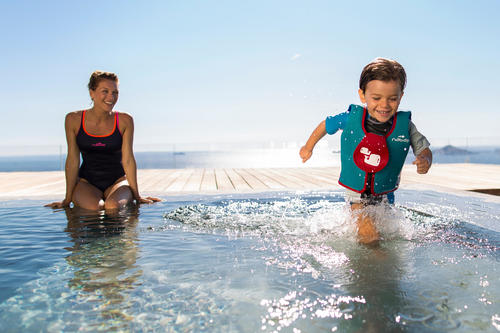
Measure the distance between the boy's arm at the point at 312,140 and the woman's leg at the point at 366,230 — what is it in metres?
0.66

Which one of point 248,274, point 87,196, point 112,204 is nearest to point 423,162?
point 248,274

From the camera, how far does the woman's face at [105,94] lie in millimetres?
4199

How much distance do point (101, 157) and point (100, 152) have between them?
0.20 feet

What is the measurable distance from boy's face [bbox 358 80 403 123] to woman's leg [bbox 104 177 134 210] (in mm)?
2853

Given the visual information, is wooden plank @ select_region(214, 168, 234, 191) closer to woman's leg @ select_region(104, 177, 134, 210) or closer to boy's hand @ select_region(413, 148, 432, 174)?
woman's leg @ select_region(104, 177, 134, 210)

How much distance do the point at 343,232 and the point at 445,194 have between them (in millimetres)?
2971

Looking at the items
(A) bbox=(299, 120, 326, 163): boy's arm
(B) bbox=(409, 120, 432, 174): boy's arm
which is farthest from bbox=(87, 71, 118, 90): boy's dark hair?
(B) bbox=(409, 120, 432, 174): boy's arm

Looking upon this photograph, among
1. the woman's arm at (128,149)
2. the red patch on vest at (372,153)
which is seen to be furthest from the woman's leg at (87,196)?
the red patch on vest at (372,153)

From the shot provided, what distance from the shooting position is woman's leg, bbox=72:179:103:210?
4191 millimetres

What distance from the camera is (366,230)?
287 centimetres

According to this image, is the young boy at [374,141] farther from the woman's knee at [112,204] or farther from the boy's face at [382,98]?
the woman's knee at [112,204]

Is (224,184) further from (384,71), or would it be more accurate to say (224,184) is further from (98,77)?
(384,71)

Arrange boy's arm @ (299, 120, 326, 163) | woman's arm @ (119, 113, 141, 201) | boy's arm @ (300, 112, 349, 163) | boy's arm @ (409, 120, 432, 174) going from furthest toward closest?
woman's arm @ (119, 113, 141, 201) → boy's arm @ (299, 120, 326, 163) → boy's arm @ (300, 112, 349, 163) → boy's arm @ (409, 120, 432, 174)

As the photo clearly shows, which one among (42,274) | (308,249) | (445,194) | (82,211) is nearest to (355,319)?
(308,249)
